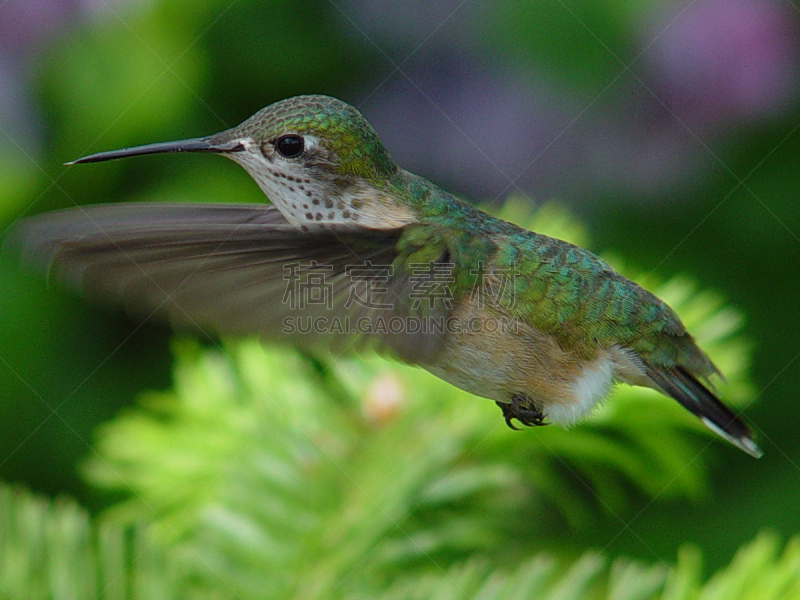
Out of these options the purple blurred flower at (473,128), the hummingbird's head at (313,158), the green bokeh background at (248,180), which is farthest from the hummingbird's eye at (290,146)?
the purple blurred flower at (473,128)

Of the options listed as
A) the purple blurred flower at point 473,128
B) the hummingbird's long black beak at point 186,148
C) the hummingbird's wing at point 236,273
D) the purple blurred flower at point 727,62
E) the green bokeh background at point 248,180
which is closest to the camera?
the hummingbird's wing at point 236,273

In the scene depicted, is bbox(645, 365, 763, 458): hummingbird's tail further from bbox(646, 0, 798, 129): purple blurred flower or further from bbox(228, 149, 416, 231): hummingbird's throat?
bbox(646, 0, 798, 129): purple blurred flower

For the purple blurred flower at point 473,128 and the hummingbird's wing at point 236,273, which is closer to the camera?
the hummingbird's wing at point 236,273

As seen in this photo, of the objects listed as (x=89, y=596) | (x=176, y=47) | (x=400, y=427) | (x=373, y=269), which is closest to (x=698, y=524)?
(x=400, y=427)

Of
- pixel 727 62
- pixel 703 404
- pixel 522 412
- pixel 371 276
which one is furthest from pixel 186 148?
pixel 727 62

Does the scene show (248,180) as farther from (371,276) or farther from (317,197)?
(371,276)

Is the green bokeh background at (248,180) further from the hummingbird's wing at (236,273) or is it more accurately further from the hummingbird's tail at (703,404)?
the hummingbird's wing at (236,273)

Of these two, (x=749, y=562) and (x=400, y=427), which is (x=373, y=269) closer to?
(x=400, y=427)
